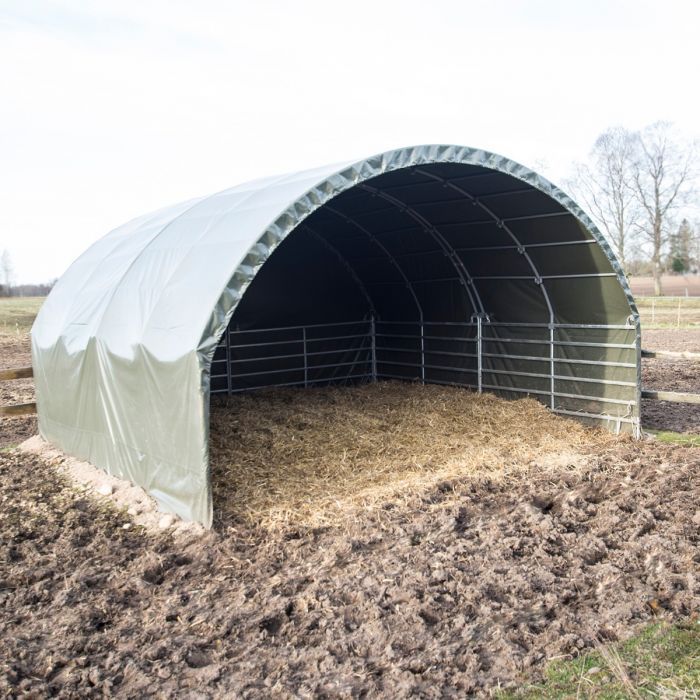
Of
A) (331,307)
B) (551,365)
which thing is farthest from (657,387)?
(331,307)

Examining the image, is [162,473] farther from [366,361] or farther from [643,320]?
[643,320]

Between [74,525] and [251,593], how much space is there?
237cm

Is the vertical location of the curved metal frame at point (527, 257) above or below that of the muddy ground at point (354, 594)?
above

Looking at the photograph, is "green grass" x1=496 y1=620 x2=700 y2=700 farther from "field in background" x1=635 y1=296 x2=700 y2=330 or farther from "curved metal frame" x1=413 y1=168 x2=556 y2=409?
"field in background" x1=635 y1=296 x2=700 y2=330

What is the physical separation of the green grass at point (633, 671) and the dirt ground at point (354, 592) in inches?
4.7

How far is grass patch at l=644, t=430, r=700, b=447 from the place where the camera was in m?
8.57

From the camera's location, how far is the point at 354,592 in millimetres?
4750

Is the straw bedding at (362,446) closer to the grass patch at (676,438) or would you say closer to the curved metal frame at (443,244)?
the grass patch at (676,438)

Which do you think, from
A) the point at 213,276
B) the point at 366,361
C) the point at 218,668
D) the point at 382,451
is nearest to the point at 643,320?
the point at 366,361

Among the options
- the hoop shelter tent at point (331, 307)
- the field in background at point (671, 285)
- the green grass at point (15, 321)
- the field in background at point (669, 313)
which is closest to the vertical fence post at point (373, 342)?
the hoop shelter tent at point (331, 307)

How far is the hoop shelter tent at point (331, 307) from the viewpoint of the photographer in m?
6.43

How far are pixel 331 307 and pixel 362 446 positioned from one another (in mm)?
4620

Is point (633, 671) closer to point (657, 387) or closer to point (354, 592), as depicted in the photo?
point (354, 592)

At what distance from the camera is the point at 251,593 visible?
15.9ft
